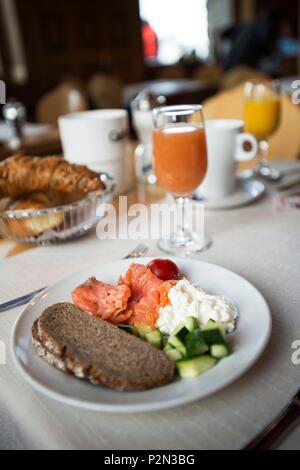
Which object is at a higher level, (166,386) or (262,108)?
(262,108)

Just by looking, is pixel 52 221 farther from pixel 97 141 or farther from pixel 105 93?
pixel 105 93

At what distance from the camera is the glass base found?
0.72 metres

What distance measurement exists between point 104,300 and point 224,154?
0.51 metres

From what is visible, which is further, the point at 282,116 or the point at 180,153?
the point at 282,116

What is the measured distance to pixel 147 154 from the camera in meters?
1.17

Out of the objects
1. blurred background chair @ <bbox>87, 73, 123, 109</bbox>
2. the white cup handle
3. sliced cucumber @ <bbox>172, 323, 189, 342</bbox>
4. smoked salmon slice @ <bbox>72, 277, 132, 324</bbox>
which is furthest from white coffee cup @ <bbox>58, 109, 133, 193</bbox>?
blurred background chair @ <bbox>87, 73, 123, 109</bbox>

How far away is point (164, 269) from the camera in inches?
22.5

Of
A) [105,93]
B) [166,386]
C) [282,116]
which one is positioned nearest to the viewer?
[166,386]

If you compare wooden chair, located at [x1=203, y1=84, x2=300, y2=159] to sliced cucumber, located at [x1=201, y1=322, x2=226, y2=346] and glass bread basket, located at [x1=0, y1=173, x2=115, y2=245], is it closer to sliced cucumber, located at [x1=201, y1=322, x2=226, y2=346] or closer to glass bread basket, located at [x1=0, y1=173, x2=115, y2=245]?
glass bread basket, located at [x1=0, y1=173, x2=115, y2=245]

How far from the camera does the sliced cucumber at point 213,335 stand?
1.39 feet

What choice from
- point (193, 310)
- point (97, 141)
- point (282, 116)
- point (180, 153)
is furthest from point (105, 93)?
point (193, 310)

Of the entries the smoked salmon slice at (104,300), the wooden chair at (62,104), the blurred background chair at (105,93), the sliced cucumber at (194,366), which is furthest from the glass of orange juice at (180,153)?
the blurred background chair at (105,93)

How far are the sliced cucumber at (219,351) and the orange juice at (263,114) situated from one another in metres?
0.87

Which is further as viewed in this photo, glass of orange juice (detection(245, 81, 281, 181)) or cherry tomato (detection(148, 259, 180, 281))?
glass of orange juice (detection(245, 81, 281, 181))
